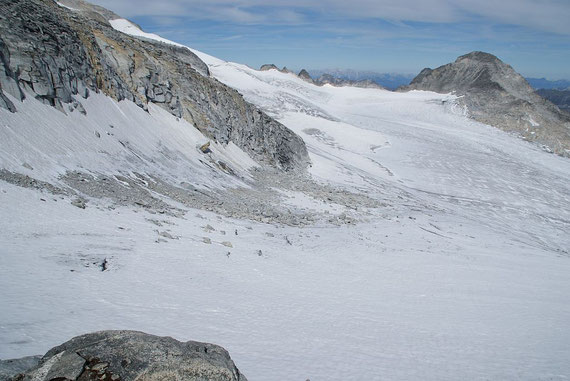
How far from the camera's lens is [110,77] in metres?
17.5

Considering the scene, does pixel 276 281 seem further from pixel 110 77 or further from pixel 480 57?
pixel 480 57

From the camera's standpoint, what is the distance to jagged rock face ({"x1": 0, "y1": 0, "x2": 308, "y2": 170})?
1309 cm

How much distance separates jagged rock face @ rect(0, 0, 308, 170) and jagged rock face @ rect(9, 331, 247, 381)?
10.9m

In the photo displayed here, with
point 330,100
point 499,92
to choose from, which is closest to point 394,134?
point 330,100

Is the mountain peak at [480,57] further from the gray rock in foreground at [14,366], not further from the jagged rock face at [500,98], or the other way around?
the gray rock in foreground at [14,366]

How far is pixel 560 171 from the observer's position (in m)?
39.5

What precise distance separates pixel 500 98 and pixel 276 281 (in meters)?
66.9

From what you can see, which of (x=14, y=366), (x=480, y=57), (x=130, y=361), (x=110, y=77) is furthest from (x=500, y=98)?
(x=14, y=366)

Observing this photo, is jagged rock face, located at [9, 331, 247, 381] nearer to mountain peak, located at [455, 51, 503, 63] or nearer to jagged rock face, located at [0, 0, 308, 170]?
jagged rock face, located at [0, 0, 308, 170]

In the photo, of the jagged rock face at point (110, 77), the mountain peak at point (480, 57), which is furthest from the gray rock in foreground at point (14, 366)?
the mountain peak at point (480, 57)

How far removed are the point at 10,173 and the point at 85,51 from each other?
9400 mm

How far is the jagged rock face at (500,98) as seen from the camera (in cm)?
5344

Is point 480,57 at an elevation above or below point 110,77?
above

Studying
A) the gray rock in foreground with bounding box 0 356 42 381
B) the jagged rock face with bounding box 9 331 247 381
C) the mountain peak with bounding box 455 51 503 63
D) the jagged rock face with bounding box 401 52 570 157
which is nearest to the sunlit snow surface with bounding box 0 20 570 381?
the gray rock in foreground with bounding box 0 356 42 381
